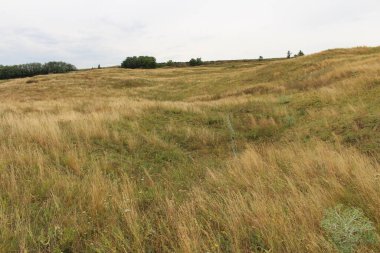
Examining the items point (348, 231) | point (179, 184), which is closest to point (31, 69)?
point (179, 184)

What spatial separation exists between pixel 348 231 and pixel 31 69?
334 ft

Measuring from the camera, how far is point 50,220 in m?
3.64

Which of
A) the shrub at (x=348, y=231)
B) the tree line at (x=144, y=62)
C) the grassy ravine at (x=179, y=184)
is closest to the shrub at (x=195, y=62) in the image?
the tree line at (x=144, y=62)

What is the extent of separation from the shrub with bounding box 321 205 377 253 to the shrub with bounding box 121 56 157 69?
91999mm

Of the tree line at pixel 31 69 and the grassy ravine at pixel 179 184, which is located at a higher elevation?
the tree line at pixel 31 69

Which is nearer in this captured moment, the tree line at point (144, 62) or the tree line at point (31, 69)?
the tree line at point (31, 69)

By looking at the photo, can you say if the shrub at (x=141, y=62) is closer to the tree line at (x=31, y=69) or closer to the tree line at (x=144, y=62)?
the tree line at (x=144, y=62)

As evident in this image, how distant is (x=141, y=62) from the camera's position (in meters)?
92.7

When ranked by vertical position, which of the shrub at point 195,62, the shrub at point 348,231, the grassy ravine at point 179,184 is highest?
the shrub at point 195,62

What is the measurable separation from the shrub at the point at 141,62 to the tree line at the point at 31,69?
64.2 feet

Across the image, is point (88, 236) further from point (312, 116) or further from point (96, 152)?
point (312, 116)

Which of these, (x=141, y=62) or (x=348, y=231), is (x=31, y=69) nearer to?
(x=141, y=62)

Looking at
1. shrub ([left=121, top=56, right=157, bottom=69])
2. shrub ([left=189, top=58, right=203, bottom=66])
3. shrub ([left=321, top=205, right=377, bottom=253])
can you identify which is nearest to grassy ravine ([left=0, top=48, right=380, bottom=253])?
shrub ([left=321, top=205, right=377, bottom=253])

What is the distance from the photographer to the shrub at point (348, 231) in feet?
8.48
